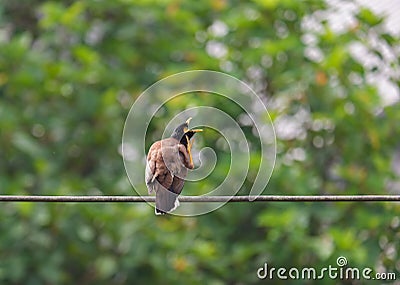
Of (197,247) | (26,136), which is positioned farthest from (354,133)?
(26,136)

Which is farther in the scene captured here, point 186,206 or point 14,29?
point 14,29

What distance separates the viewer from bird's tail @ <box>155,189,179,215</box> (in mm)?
2398

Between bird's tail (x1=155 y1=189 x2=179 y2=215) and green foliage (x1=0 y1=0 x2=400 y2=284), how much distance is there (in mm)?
1904

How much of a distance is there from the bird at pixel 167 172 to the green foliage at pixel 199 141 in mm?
1864

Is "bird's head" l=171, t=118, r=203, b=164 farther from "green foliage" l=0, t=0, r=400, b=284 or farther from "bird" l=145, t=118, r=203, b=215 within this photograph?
"green foliage" l=0, t=0, r=400, b=284

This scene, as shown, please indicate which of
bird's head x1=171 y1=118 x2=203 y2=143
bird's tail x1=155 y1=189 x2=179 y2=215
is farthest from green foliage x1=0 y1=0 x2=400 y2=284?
bird's tail x1=155 y1=189 x2=179 y2=215

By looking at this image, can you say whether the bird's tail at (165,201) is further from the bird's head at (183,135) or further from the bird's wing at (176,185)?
the bird's head at (183,135)

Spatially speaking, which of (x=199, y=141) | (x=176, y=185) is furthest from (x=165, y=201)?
(x=199, y=141)

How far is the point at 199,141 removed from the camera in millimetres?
4641

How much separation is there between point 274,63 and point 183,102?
23.4 inches

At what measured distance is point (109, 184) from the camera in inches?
184

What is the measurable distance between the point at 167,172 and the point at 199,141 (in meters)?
2.20

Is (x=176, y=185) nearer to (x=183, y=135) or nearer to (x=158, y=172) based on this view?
(x=158, y=172)

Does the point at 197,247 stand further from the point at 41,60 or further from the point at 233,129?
the point at 41,60
